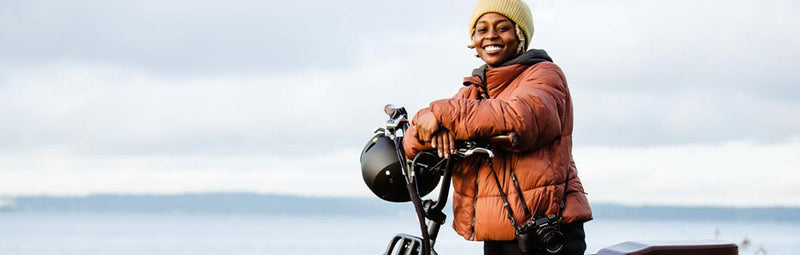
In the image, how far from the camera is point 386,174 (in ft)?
10.2

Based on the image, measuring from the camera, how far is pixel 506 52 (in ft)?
10.2

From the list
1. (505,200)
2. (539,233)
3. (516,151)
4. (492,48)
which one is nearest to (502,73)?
(492,48)

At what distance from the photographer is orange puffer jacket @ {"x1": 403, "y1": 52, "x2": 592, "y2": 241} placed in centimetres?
278

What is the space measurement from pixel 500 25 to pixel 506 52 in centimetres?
8

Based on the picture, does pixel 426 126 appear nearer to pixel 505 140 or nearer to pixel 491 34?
pixel 505 140

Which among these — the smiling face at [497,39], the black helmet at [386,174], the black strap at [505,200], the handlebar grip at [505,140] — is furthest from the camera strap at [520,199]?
the smiling face at [497,39]

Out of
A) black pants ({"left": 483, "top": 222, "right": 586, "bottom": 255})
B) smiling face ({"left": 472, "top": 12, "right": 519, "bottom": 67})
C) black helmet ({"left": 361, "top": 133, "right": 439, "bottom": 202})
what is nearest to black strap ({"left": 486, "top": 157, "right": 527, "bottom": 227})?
black pants ({"left": 483, "top": 222, "right": 586, "bottom": 255})

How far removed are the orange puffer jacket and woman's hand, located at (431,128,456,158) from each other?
0.11ft

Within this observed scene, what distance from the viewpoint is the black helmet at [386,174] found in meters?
3.09

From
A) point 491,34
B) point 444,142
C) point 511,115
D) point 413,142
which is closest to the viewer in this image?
point 511,115

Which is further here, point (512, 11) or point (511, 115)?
point (512, 11)

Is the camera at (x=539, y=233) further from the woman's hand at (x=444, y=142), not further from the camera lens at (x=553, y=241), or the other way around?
the woman's hand at (x=444, y=142)

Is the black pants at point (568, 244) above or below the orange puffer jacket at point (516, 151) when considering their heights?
below

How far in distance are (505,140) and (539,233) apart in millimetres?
309
